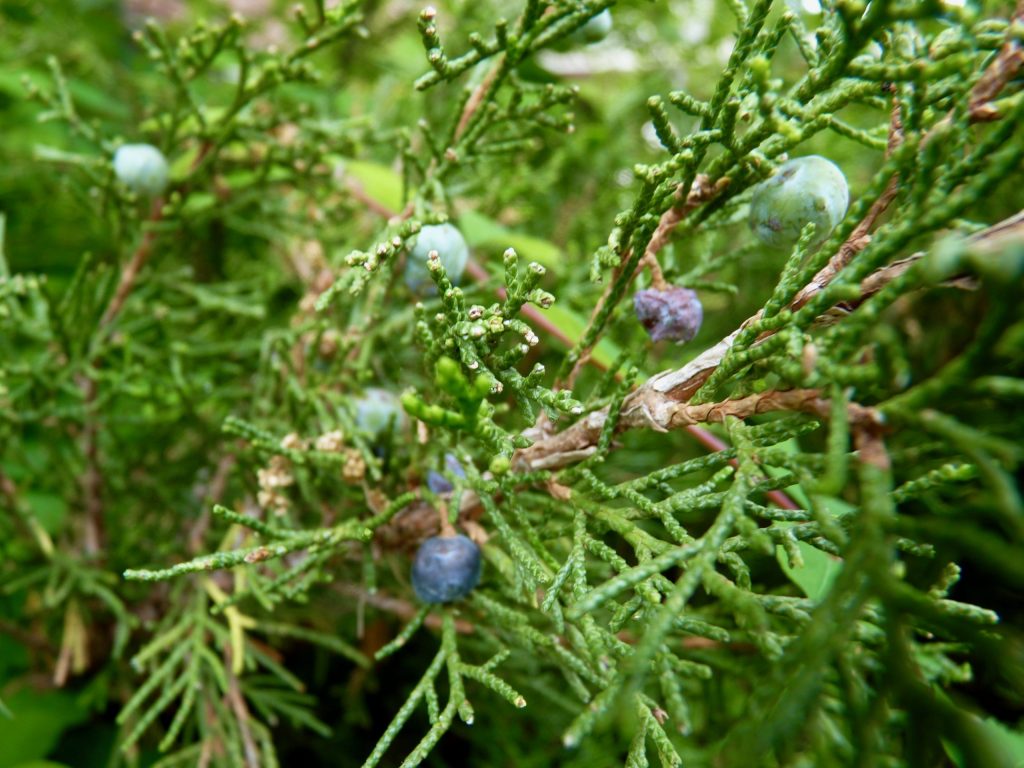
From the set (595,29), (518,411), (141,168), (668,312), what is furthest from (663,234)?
(141,168)

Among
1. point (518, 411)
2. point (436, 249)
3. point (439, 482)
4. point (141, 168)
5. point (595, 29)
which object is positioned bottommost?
point (439, 482)

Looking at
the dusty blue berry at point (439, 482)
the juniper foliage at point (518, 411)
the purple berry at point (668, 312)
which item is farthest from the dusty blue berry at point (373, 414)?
the purple berry at point (668, 312)

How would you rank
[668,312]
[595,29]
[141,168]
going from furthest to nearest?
[141,168] → [595,29] → [668,312]

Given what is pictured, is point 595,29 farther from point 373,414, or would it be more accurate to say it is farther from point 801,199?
point 373,414

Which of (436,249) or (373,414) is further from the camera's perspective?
(373,414)

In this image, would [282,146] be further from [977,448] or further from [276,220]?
[977,448]

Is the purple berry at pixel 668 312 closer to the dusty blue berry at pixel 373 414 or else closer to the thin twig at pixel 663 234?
the thin twig at pixel 663 234

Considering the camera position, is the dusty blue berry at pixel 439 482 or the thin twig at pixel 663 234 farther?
the dusty blue berry at pixel 439 482
